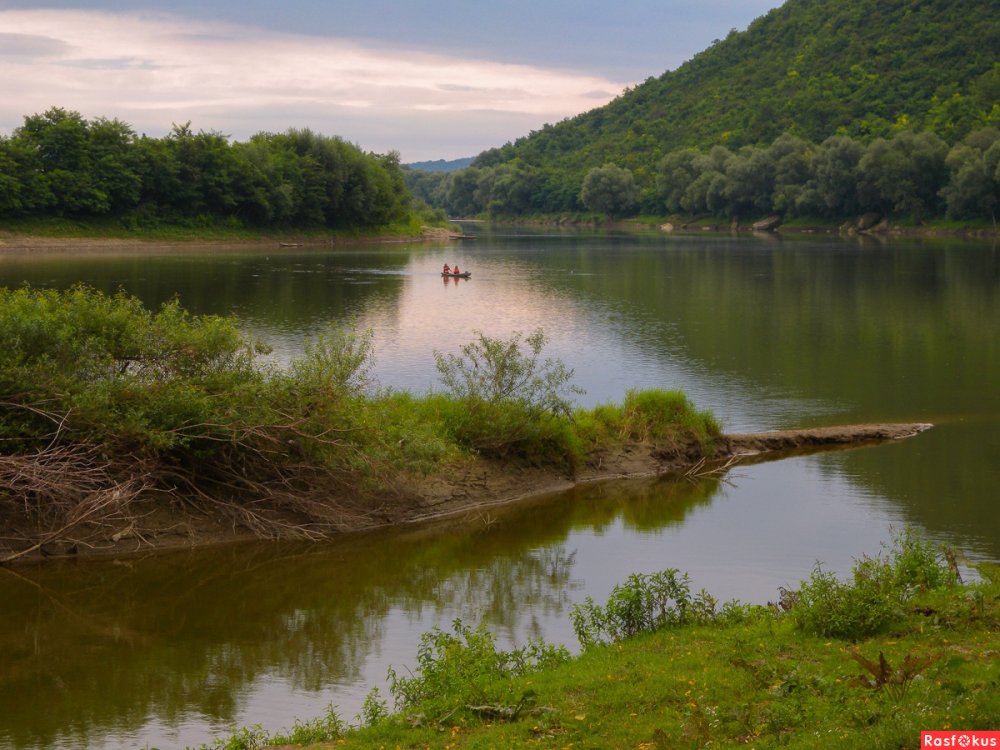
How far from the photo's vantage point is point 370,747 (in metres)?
9.75

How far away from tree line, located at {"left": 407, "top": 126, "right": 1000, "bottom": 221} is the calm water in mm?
66363

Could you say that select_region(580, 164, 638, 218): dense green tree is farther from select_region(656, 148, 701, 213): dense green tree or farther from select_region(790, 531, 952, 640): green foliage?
select_region(790, 531, 952, 640): green foliage

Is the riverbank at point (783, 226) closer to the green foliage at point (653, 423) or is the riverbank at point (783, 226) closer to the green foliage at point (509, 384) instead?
the green foliage at point (653, 423)

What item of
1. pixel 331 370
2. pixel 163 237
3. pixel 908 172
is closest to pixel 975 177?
pixel 908 172

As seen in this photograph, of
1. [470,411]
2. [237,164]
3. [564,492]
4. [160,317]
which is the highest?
[237,164]

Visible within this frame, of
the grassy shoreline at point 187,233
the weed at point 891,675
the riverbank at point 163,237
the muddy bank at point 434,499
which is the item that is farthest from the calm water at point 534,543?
the grassy shoreline at point 187,233

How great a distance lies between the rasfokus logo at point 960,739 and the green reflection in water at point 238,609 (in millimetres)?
7482

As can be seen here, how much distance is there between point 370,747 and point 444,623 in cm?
572

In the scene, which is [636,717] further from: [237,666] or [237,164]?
[237,164]

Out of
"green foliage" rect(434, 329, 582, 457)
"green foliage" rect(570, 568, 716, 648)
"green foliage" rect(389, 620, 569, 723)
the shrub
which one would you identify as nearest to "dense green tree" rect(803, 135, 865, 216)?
"green foliage" rect(434, 329, 582, 457)

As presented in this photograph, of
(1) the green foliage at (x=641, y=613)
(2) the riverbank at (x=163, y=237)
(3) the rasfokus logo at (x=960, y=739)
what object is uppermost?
(2) the riverbank at (x=163, y=237)

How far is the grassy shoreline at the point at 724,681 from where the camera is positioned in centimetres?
907

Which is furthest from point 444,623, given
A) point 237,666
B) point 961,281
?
point 961,281

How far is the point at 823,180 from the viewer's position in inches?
4998
